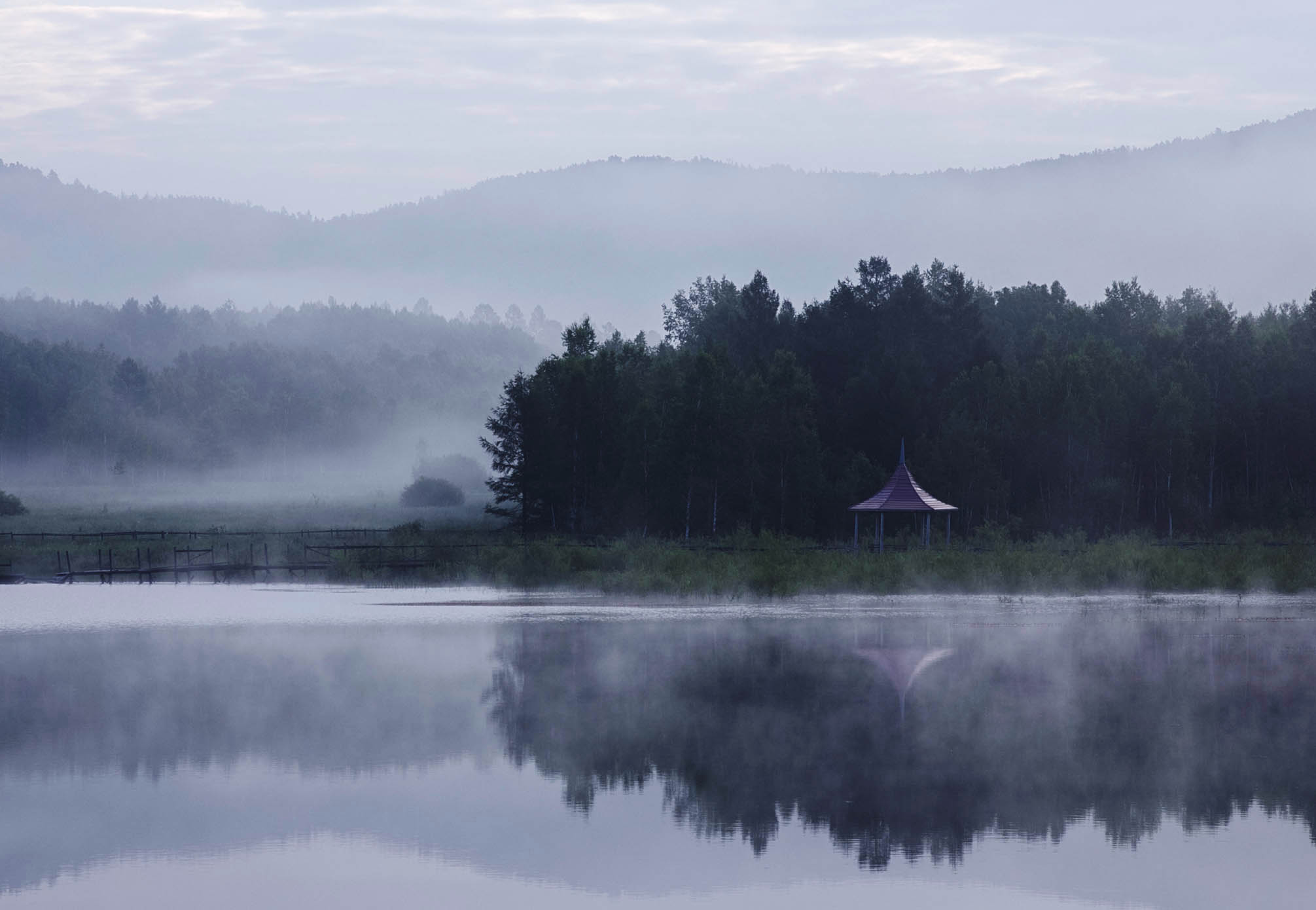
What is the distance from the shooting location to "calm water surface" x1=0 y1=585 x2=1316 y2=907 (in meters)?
17.7

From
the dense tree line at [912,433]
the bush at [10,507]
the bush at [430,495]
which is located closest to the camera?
the dense tree line at [912,433]

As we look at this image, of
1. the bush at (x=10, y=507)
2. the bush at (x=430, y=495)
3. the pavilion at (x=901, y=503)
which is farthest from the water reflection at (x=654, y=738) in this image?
the bush at (x=430, y=495)

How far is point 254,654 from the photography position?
122 ft

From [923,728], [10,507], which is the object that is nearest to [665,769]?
[923,728]

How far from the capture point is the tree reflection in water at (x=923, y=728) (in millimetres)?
20547

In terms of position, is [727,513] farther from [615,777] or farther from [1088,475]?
[615,777]

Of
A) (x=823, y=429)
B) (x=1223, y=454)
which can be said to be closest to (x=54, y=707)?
(x=823, y=429)

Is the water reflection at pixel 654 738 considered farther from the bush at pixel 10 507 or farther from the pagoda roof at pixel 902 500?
the bush at pixel 10 507

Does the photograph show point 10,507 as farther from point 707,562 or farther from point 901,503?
point 901,503

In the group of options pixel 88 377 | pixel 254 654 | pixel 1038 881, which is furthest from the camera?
pixel 88 377

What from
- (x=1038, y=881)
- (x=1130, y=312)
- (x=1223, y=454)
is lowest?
(x=1038, y=881)

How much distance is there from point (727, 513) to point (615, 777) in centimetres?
5519

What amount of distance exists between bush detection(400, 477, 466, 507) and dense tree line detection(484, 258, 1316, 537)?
2952 cm

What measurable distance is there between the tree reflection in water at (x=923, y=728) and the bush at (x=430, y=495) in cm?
7777
